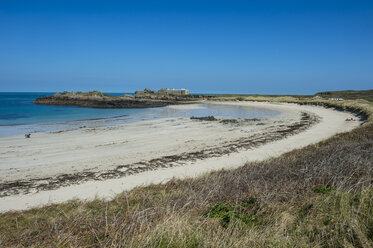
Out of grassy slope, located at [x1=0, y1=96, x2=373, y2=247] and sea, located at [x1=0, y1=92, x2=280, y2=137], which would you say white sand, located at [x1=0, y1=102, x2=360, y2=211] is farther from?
sea, located at [x1=0, y1=92, x2=280, y2=137]

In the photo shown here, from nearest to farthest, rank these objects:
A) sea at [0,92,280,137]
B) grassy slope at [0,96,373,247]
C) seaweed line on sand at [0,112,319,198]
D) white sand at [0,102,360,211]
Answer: grassy slope at [0,96,373,247], white sand at [0,102,360,211], seaweed line on sand at [0,112,319,198], sea at [0,92,280,137]

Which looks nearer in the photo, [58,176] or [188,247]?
[188,247]

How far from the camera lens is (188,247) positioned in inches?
106

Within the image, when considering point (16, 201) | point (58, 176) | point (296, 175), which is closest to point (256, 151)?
point (296, 175)

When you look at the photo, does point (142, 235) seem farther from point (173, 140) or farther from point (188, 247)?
point (173, 140)

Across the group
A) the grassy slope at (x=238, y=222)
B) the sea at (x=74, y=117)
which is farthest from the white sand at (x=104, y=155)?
the sea at (x=74, y=117)

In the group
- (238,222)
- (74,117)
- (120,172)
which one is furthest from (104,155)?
(74,117)

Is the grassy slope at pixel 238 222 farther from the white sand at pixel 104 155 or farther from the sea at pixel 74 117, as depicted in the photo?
the sea at pixel 74 117

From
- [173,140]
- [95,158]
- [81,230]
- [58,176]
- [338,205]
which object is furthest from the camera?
[173,140]

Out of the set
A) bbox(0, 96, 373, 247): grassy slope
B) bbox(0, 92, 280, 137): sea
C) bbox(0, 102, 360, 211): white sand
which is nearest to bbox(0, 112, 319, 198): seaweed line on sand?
bbox(0, 102, 360, 211): white sand

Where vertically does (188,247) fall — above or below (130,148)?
above

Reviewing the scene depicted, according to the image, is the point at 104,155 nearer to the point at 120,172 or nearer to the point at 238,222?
the point at 120,172

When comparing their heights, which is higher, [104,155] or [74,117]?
[74,117]

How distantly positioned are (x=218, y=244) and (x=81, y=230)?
1743 millimetres
